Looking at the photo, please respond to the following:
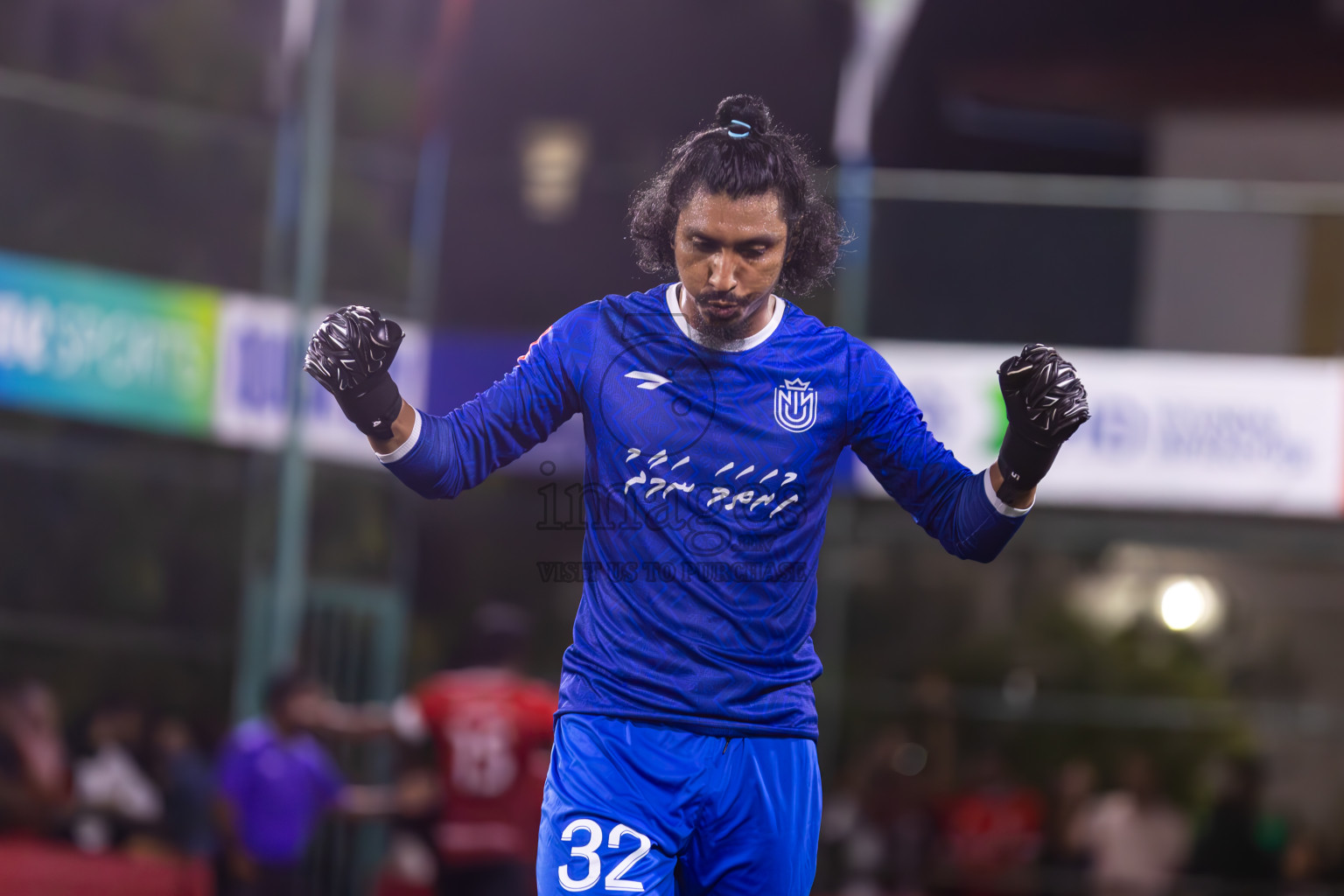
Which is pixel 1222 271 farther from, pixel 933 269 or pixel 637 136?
pixel 637 136

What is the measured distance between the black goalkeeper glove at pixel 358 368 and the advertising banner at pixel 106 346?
761cm

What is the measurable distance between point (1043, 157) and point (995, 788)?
676cm

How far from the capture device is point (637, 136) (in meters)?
16.3

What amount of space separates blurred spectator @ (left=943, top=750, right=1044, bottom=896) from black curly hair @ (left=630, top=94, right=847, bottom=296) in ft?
26.9

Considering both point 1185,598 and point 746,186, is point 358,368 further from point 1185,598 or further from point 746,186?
point 1185,598

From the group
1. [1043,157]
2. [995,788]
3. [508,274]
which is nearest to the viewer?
[995,788]

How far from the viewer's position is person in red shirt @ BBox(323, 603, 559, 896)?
7547 millimetres

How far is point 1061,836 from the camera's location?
1132 centimetres

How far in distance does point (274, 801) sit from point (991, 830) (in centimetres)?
511

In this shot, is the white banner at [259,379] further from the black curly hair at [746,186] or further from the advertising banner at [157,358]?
the black curly hair at [746,186]

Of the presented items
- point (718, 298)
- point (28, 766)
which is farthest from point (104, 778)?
point (718, 298)

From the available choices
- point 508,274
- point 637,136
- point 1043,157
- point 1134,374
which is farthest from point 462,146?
point 1134,374

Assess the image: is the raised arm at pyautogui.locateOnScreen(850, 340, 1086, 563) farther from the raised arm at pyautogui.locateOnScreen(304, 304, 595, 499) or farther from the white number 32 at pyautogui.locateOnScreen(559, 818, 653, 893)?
the white number 32 at pyautogui.locateOnScreen(559, 818, 653, 893)

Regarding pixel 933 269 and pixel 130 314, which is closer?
pixel 130 314
